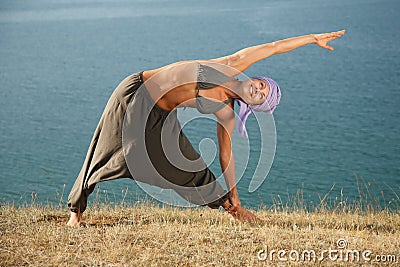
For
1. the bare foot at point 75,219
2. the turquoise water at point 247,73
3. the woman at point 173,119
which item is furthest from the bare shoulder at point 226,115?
the turquoise water at point 247,73

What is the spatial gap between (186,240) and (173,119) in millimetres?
1087

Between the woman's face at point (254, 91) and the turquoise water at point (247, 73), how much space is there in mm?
2310

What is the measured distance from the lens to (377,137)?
14633 millimetres

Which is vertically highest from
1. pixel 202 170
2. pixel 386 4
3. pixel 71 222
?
pixel 202 170

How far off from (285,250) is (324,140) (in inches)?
386

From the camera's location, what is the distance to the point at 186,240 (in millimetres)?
4938

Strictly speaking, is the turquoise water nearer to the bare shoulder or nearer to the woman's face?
the bare shoulder

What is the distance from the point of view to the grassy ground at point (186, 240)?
455 cm

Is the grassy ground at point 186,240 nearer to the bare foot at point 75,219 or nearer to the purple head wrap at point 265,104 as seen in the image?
the bare foot at point 75,219

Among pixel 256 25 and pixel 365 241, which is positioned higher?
pixel 365 241

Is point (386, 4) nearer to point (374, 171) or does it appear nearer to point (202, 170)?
point (374, 171)

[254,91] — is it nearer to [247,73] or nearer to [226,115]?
[226,115]

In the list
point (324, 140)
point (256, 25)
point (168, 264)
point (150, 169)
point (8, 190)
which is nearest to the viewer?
point (168, 264)

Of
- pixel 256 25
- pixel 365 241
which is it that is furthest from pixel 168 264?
pixel 256 25
